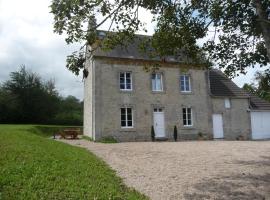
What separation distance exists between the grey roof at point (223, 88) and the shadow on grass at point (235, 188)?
16859 millimetres

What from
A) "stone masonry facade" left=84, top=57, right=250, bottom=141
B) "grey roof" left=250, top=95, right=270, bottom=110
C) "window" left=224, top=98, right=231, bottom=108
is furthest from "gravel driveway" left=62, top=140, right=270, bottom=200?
"grey roof" left=250, top=95, right=270, bottom=110

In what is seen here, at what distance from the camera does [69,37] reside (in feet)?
28.1

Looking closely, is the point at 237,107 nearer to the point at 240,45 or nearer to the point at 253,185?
the point at 240,45

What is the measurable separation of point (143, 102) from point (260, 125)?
36.8 ft

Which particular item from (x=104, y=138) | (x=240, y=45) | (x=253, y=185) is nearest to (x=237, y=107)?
(x=104, y=138)

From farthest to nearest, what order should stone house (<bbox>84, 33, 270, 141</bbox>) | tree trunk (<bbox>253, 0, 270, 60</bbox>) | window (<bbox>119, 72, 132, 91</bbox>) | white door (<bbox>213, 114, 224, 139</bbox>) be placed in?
white door (<bbox>213, 114, 224, 139</bbox>)
window (<bbox>119, 72, 132, 91</bbox>)
stone house (<bbox>84, 33, 270, 141</bbox>)
tree trunk (<bbox>253, 0, 270, 60</bbox>)

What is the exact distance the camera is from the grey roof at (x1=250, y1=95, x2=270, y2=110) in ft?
92.1

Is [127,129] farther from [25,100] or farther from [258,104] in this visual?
[25,100]

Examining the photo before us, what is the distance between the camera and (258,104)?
28594 mm

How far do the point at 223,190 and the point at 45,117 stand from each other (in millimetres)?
41436

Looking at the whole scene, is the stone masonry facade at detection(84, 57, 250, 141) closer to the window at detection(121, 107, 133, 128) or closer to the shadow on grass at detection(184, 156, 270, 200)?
the window at detection(121, 107, 133, 128)

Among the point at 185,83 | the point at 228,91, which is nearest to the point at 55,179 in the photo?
the point at 185,83

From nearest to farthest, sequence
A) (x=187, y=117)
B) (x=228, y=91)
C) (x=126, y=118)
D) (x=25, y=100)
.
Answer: (x=126, y=118) < (x=187, y=117) < (x=228, y=91) < (x=25, y=100)

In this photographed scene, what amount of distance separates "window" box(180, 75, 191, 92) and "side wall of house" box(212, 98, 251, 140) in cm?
250
